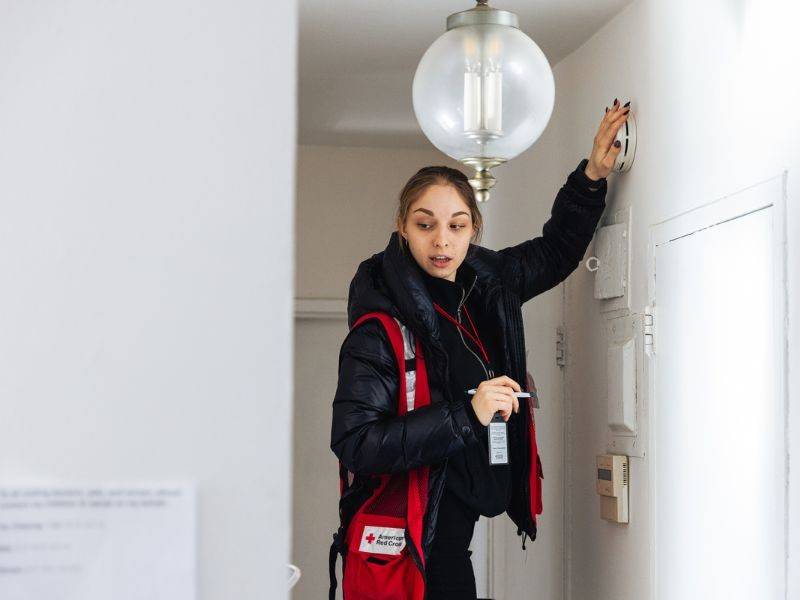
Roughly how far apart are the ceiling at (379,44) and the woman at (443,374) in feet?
1.42

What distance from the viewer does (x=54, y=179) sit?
34.8 inches

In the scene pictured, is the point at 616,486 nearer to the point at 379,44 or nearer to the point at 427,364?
the point at 427,364

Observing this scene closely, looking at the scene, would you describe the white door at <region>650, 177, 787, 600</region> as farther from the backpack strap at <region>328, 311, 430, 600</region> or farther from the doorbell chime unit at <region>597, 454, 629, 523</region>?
the backpack strap at <region>328, 311, 430, 600</region>

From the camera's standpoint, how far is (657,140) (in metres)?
2.38

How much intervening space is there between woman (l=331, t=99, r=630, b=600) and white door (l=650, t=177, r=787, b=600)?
34cm

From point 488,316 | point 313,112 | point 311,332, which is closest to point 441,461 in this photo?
point 488,316

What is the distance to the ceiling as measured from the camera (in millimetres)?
2746

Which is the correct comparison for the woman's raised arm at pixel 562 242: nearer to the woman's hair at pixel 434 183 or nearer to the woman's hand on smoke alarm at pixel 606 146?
the woman's hand on smoke alarm at pixel 606 146

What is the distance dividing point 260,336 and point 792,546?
1195 millimetres

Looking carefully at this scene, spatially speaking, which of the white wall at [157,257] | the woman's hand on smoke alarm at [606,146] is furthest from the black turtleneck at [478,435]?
the white wall at [157,257]

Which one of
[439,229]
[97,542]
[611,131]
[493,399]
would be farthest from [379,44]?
[97,542]

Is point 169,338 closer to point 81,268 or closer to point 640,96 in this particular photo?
point 81,268

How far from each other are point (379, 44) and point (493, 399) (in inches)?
55.3

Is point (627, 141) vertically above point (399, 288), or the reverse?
point (627, 141)
